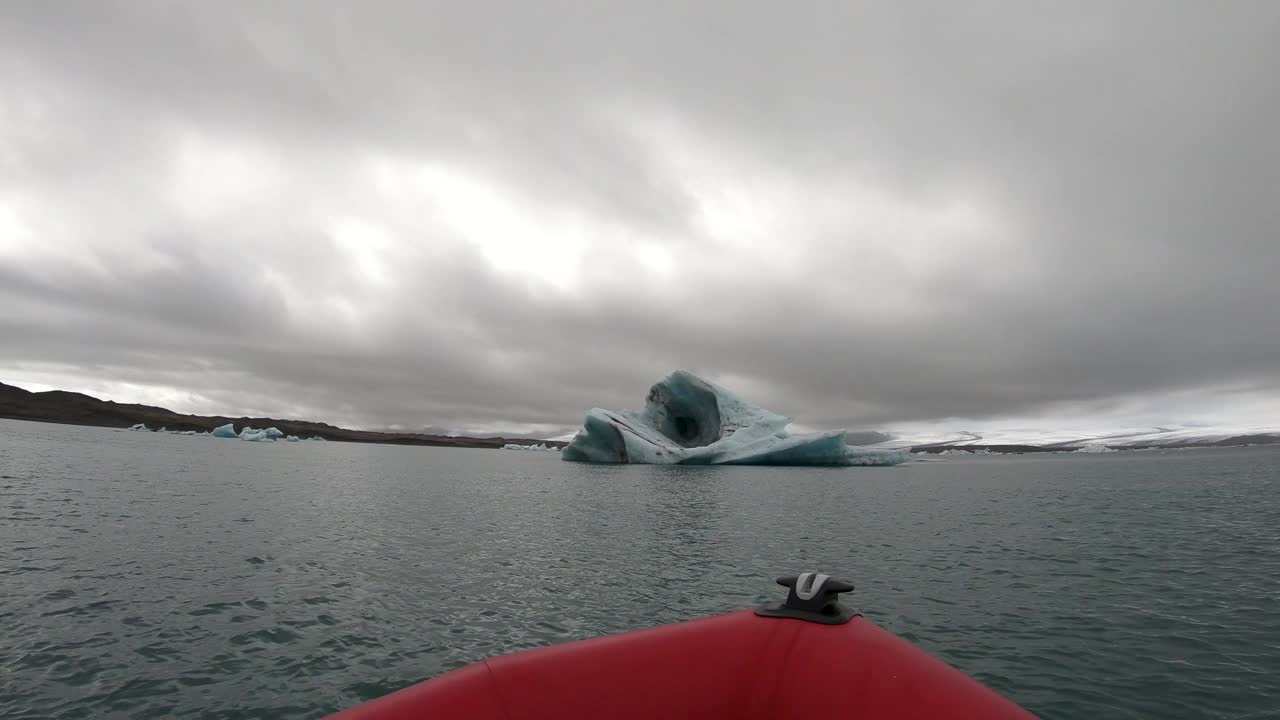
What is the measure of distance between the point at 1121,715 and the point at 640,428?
159 feet

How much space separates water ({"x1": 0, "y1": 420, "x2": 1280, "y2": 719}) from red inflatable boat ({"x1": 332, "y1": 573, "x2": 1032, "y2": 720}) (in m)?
3.59

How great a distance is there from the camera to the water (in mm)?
5883

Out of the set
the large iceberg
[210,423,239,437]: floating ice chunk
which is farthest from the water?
[210,423,239,437]: floating ice chunk

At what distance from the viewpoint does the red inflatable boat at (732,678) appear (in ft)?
8.88

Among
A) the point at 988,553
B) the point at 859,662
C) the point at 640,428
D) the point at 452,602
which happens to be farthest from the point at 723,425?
the point at 859,662

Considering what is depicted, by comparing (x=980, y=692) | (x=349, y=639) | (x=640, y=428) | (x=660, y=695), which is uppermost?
(x=640, y=428)

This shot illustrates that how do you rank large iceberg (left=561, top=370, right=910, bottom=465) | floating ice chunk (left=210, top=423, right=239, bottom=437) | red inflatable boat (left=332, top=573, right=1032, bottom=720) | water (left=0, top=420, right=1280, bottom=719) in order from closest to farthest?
red inflatable boat (left=332, top=573, right=1032, bottom=720)
water (left=0, top=420, right=1280, bottom=719)
large iceberg (left=561, top=370, right=910, bottom=465)
floating ice chunk (left=210, top=423, right=239, bottom=437)

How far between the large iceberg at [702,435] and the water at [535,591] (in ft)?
94.6

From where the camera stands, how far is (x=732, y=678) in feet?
11.0


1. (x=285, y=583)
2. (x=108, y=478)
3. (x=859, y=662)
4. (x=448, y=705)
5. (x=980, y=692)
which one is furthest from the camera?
(x=108, y=478)

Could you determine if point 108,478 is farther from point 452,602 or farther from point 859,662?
point 859,662

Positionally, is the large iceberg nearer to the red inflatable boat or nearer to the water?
the water

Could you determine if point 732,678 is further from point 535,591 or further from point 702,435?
point 702,435

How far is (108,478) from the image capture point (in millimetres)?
24594
